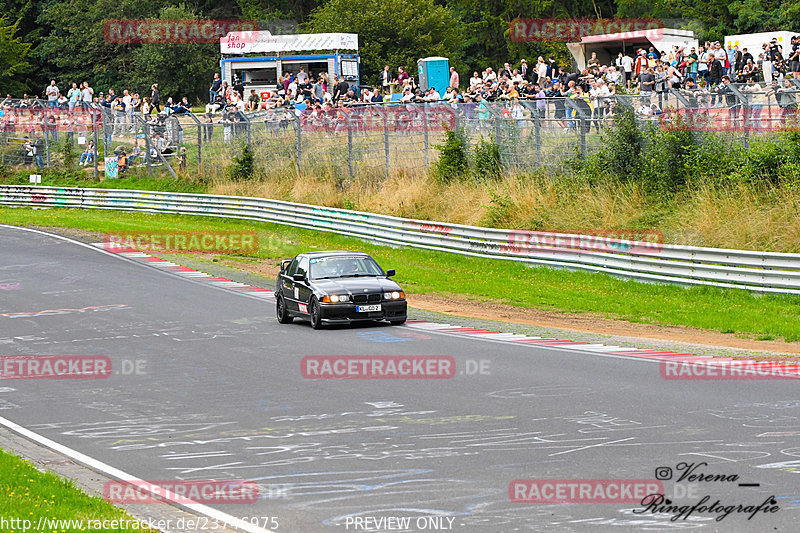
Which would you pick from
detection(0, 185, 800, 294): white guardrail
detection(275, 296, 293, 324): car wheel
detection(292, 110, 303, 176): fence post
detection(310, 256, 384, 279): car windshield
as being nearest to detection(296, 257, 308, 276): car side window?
detection(310, 256, 384, 279): car windshield

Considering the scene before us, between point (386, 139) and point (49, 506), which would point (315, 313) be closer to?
point (49, 506)

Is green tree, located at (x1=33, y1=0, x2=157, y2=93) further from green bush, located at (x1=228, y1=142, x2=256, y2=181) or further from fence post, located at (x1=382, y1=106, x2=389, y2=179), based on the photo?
fence post, located at (x1=382, y1=106, x2=389, y2=179)

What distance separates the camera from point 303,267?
2094cm

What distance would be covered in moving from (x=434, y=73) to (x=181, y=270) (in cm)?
1969

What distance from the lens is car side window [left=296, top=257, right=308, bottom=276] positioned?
20.7 meters

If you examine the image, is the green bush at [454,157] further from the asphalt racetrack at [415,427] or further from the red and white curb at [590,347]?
the asphalt racetrack at [415,427]

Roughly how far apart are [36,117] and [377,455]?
42.4m

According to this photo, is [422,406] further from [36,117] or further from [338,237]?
[36,117]

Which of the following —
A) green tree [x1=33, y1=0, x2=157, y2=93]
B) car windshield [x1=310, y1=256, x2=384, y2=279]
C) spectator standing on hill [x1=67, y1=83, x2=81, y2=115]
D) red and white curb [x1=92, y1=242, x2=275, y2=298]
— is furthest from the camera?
green tree [x1=33, y1=0, x2=157, y2=93]

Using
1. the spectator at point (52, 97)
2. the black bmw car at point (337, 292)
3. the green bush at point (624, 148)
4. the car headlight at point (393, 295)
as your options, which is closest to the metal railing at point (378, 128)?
the green bush at point (624, 148)

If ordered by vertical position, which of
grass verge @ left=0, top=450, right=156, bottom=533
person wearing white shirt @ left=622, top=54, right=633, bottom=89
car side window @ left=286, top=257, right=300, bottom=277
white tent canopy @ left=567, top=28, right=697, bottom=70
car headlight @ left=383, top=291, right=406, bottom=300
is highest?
white tent canopy @ left=567, top=28, right=697, bottom=70

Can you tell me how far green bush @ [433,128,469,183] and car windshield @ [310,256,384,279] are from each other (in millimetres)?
11616

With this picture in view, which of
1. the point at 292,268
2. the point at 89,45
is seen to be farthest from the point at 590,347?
the point at 89,45

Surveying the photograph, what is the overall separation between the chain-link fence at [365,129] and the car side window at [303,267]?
10189 millimetres
